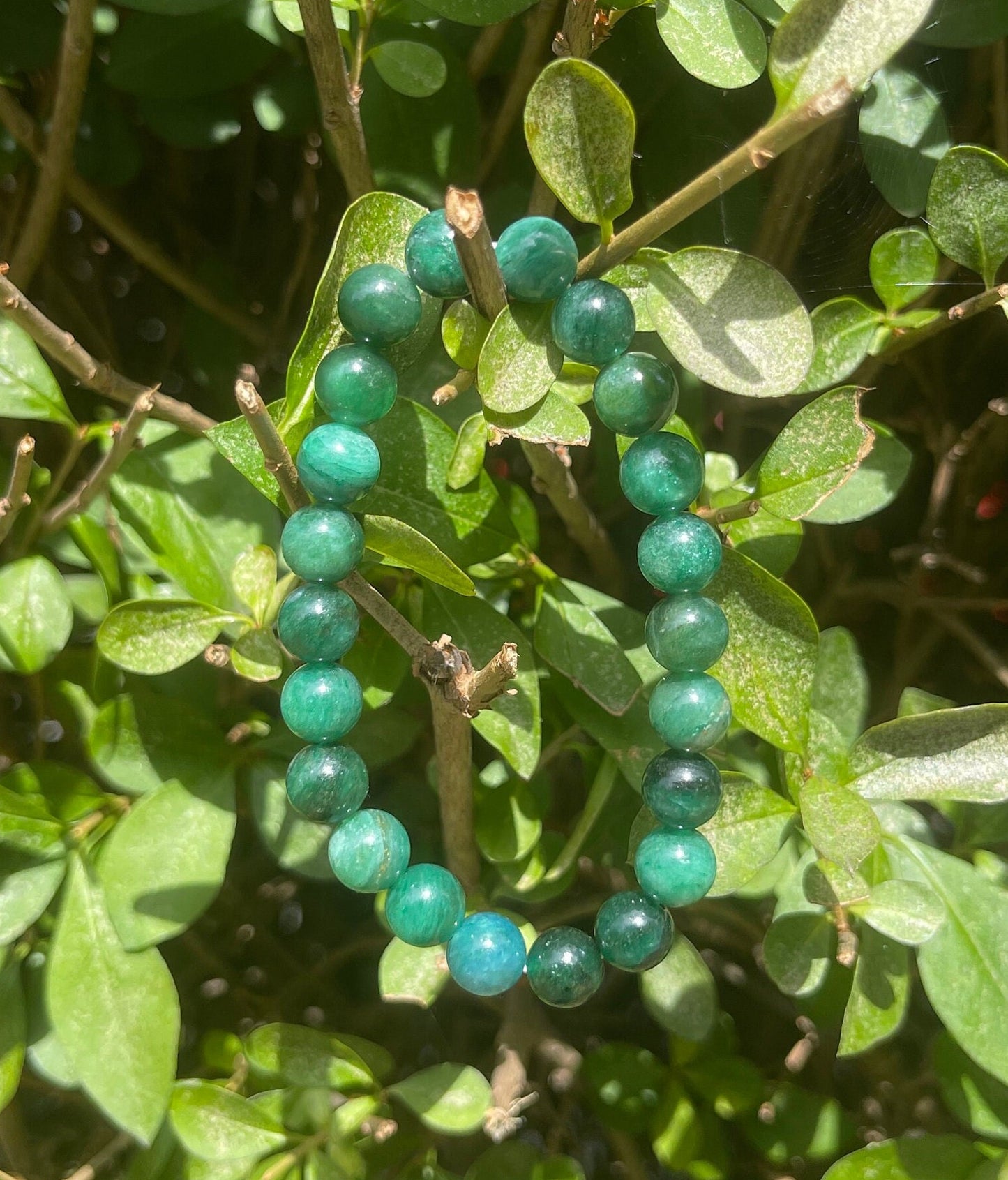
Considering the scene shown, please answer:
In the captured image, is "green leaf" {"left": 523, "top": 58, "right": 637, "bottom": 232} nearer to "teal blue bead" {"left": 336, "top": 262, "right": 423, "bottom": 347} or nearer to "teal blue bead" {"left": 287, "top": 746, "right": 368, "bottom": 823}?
"teal blue bead" {"left": 336, "top": 262, "right": 423, "bottom": 347}

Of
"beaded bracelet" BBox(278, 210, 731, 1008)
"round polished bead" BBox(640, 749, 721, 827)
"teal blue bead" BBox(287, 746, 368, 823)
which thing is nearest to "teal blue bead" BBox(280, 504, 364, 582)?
"beaded bracelet" BBox(278, 210, 731, 1008)

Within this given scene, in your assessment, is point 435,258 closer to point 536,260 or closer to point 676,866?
point 536,260

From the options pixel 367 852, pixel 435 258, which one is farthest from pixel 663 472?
pixel 367 852

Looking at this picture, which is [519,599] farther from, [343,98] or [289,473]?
Result: [343,98]

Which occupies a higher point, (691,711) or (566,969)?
(691,711)

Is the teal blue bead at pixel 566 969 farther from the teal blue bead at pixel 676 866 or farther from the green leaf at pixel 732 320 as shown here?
the green leaf at pixel 732 320

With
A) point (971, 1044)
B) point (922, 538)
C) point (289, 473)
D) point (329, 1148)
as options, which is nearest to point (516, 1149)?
point (329, 1148)
